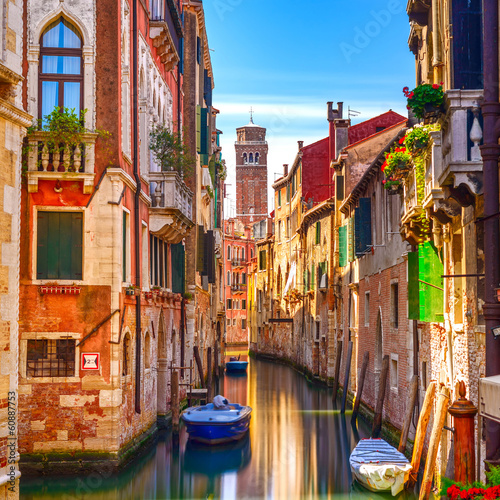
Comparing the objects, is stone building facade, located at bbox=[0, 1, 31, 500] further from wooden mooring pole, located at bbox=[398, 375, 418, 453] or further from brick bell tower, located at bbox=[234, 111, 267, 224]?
brick bell tower, located at bbox=[234, 111, 267, 224]

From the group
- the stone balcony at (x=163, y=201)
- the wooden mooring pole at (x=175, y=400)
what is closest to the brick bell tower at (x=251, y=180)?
the wooden mooring pole at (x=175, y=400)

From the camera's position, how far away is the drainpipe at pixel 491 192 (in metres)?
7.64

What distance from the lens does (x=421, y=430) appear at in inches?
489

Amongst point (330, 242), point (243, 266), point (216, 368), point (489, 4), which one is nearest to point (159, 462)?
point (489, 4)

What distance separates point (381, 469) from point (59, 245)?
260 inches

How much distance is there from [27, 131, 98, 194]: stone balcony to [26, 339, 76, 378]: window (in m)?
2.65

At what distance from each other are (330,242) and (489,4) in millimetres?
24085

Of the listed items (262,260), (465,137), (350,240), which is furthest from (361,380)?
(262,260)

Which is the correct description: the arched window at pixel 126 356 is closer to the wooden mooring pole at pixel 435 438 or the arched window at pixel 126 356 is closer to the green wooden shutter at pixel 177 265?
the wooden mooring pole at pixel 435 438

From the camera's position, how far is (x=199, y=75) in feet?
98.5

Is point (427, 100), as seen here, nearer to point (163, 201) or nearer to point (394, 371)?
point (163, 201)

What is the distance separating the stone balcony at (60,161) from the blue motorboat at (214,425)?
7.04 m

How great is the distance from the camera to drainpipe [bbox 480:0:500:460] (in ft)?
25.1

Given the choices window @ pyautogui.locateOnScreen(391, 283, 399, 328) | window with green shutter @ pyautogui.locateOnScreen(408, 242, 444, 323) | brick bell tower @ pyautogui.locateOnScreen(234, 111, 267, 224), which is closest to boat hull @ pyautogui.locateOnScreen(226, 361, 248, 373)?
window @ pyautogui.locateOnScreen(391, 283, 399, 328)
